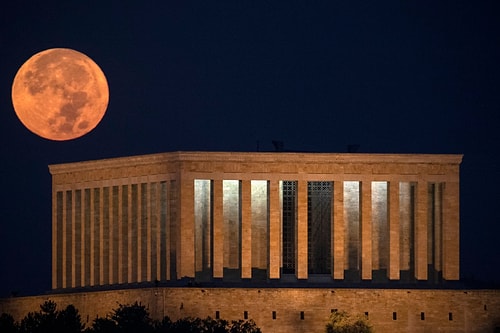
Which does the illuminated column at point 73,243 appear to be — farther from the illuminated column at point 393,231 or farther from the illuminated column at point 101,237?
the illuminated column at point 393,231

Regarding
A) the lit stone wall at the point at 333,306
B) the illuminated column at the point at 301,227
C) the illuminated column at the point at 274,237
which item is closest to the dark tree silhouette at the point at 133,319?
the lit stone wall at the point at 333,306

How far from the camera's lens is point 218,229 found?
377ft

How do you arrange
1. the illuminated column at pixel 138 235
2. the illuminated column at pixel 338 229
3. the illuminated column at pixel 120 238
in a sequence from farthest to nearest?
the illuminated column at pixel 120 238
the illuminated column at pixel 138 235
the illuminated column at pixel 338 229

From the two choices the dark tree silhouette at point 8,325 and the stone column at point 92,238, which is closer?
the dark tree silhouette at point 8,325

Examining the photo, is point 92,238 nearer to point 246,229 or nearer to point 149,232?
point 149,232

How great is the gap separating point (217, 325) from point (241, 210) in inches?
290

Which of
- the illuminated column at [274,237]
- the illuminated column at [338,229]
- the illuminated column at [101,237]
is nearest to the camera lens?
the illuminated column at [274,237]

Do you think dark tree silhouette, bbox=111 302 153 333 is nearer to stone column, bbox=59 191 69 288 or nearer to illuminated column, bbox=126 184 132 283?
illuminated column, bbox=126 184 132 283

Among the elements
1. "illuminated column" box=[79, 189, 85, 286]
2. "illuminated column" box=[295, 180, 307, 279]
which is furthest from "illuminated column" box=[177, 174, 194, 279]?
"illuminated column" box=[79, 189, 85, 286]

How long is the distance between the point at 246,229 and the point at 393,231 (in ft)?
25.9

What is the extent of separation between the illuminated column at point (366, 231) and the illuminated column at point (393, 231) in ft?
3.57

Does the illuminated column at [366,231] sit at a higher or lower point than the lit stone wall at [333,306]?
higher

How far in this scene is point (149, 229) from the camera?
119000 millimetres

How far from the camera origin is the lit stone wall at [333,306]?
367 feet
